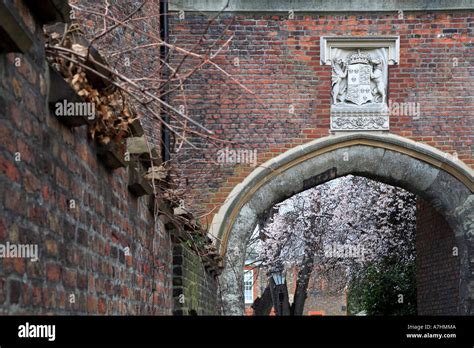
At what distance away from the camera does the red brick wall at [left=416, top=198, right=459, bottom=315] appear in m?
15.6

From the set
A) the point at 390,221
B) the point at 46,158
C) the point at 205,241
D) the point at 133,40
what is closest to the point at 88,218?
the point at 46,158

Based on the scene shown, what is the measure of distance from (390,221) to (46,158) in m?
19.9

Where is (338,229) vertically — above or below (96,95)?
above

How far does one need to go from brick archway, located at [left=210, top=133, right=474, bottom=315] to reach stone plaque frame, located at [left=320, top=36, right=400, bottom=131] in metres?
0.22

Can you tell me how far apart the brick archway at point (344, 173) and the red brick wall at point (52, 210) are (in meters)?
8.52

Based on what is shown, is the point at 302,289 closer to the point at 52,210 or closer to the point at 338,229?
the point at 338,229

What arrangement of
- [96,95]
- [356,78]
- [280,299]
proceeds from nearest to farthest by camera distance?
[96,95] < [356,78] < [280,299]

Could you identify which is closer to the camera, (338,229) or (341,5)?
(341,5)

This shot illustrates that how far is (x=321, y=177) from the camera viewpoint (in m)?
14.1

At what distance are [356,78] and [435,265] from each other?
4.41 m

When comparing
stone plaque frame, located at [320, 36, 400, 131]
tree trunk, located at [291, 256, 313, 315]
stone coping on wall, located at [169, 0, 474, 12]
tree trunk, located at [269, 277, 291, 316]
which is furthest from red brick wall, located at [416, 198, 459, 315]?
tree trunk, located at [291, 256, 313, 315]

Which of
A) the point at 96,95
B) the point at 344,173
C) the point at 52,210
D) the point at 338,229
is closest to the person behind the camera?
the point at 52,210

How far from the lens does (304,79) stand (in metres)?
13.8

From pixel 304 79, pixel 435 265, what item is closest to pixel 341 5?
pixel 304 79
